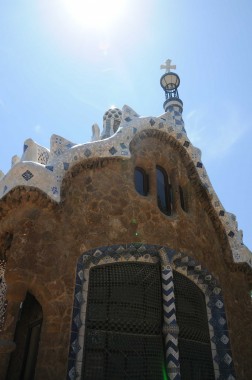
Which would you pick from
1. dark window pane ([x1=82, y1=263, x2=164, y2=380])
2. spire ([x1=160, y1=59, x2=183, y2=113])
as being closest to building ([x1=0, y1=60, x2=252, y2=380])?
dark window pane ([x1=82, y1=263, x2=164, y2=380])

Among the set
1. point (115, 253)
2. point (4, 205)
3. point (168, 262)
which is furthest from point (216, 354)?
point (4, 205)

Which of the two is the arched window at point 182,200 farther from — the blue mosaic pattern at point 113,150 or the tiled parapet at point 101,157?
the blue mosaic pattern at point 113,150

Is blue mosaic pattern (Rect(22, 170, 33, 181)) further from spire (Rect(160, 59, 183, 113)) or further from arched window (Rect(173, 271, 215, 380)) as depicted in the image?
spire (Rect(160, 59, 183, 113))

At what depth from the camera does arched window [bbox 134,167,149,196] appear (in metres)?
6.17

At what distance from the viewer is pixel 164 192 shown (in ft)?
21.5

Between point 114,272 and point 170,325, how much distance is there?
3.56 feet

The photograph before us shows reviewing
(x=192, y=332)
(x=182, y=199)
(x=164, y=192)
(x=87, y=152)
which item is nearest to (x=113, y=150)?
(x=87, y=152)

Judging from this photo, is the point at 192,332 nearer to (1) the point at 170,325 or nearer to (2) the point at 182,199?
(1) the point at 170,325

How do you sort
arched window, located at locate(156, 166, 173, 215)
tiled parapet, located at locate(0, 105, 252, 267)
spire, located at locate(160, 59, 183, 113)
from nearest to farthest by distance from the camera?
tiled parapet, located at locate(0, 105, 252, 267)
arched window, located at locate(156, 166, 173, 215)
spire, located at locate(160, 59, 183, 113)

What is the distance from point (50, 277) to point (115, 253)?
3.36 ft

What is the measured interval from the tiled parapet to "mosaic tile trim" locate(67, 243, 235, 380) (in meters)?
1.12

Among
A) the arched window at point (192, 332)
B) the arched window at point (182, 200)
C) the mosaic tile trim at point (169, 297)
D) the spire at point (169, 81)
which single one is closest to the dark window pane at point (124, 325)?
the mosaic tile trim at point (169, 297)

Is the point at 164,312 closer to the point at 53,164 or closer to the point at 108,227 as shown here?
the point at 108,227

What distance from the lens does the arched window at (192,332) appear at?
16.9ft
